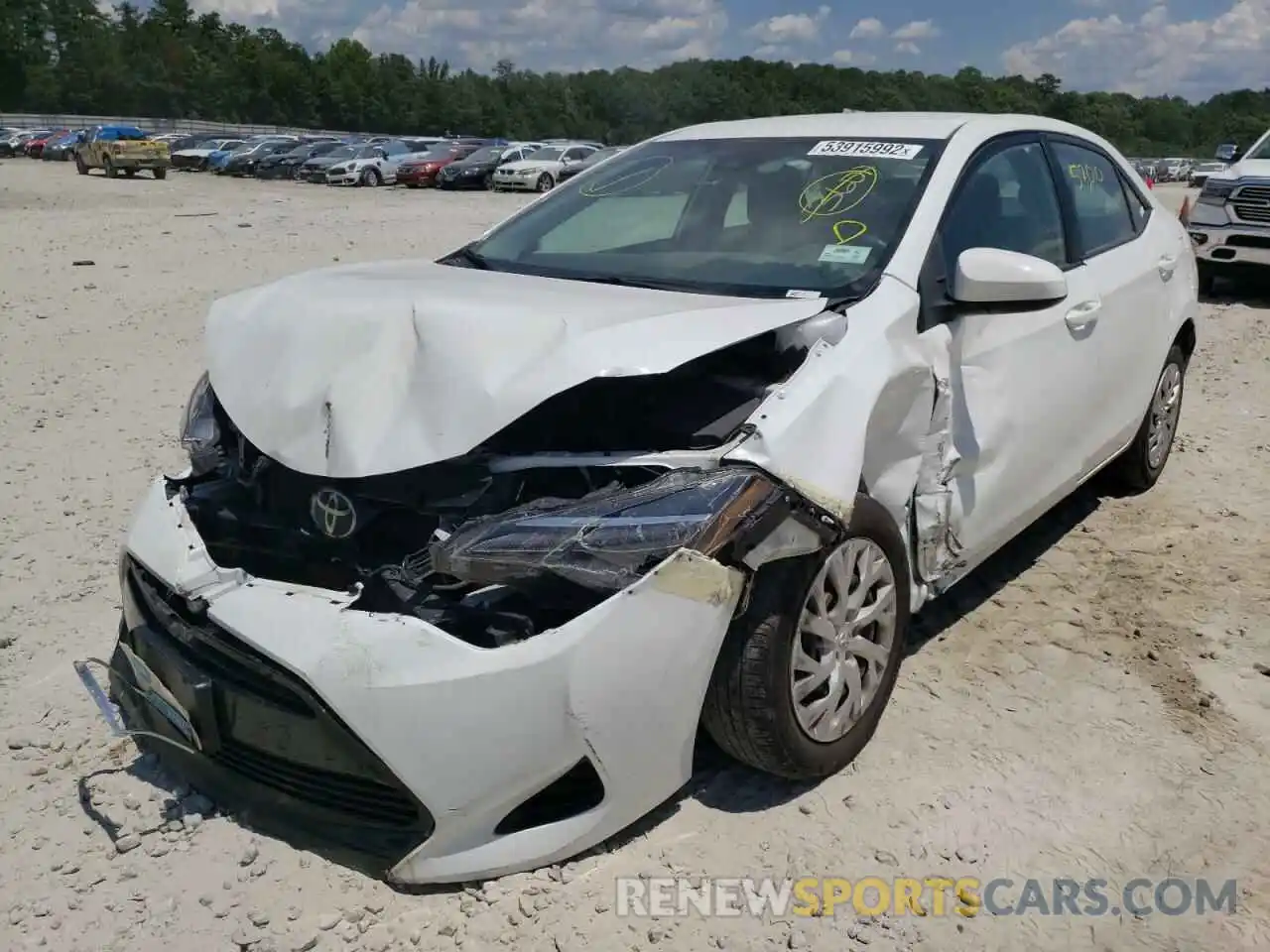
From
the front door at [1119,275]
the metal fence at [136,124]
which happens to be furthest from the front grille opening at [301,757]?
the metal fence at [136,124]

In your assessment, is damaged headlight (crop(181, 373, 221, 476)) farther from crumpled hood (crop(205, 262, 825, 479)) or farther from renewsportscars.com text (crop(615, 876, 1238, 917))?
renewsportscars.com text (crop(615, 876, 1238, 917))

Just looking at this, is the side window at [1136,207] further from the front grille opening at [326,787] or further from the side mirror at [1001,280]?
the front grille opening at [326,787]

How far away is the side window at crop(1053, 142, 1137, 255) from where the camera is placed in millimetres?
4160

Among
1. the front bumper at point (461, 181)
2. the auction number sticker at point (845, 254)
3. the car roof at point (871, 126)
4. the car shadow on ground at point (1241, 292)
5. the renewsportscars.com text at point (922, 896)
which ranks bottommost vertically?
the renewsportscars.com text at point (922, 896)

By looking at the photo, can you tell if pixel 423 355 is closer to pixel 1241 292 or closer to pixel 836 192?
pixel 836 192

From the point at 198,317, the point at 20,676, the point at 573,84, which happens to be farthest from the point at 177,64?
the point at 20,676

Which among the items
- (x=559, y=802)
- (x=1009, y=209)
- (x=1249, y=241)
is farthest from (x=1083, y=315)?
(x=1249, y=241)

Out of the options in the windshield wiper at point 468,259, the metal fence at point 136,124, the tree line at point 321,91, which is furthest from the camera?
the tree line at point 321,91

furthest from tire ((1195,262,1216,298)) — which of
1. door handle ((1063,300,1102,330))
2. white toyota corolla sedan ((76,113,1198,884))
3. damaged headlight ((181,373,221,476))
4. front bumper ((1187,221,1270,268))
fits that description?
damaged headlight ((181,373,221,476))

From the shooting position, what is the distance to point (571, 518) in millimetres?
2391

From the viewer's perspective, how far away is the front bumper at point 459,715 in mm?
2250

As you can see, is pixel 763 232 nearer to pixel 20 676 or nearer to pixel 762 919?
pixel 762 919

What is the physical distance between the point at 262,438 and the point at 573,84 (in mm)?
87239

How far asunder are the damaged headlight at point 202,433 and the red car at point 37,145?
167 feet
